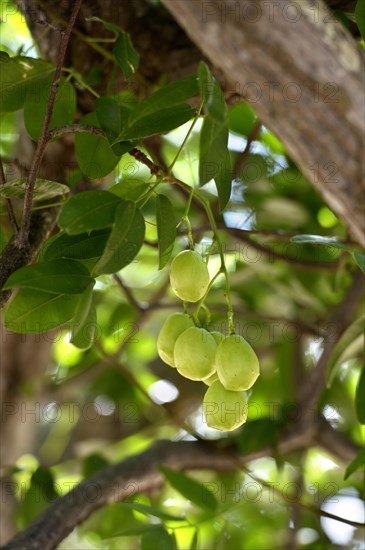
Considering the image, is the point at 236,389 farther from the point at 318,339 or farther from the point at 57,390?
the point at 57,390

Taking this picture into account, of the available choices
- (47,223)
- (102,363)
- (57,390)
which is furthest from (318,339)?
(47,223)

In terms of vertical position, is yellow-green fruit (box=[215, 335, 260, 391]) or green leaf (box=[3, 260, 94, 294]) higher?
green leaf (box=[3, 260, 94, 294])

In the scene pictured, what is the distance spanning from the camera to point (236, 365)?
2.20 ft

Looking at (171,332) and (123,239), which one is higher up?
(123,239)

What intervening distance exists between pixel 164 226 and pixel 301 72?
19cm

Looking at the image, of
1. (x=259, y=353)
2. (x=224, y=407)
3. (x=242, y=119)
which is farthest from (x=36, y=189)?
(x=259, y=353)

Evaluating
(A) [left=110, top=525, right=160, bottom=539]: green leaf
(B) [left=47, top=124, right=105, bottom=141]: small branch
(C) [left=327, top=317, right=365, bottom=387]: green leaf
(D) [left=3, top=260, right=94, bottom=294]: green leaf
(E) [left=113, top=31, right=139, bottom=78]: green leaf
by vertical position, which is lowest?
(A) [left=110, top=525, right=160, bottom=539]: green leaf

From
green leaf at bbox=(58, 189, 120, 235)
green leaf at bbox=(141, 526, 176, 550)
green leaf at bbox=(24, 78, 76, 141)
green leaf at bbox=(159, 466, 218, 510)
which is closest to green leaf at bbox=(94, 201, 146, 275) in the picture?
green leaf at bbox=(58, 189, 120, 235)

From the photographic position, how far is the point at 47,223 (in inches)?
34.1

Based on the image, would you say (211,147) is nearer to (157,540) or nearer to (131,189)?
(131,189)

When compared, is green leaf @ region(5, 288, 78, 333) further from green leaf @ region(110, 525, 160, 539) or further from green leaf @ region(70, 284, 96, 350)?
green leaf @ region(110, 525, 160, 539)

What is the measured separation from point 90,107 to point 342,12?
367mm

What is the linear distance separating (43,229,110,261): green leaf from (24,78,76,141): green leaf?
20 centimetres

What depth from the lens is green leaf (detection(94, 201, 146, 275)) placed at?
0.61 m
